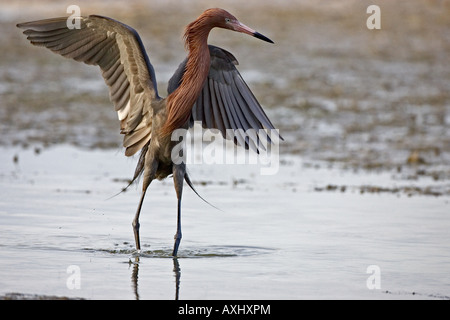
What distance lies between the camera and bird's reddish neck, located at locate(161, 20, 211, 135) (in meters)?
7.56

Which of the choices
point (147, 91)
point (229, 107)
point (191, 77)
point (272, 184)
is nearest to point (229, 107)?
point (229, 107)

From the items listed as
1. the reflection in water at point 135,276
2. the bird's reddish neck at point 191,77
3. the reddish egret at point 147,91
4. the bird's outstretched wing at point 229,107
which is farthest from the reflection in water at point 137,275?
the bird's outstretched wing at point 229,107

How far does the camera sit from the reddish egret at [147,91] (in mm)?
7734

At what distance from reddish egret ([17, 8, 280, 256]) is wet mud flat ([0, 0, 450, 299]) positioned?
84cm

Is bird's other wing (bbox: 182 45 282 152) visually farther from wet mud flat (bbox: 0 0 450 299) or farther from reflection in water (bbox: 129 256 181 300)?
reflection in water (bbox: 129 256 181 300)

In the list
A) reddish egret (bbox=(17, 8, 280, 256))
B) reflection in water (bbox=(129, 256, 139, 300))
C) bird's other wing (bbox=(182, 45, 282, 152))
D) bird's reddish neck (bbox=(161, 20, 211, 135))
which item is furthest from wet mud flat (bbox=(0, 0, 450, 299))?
bird's reddish neck (bbox=(161, 20, 211, 135))

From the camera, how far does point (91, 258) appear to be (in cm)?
726

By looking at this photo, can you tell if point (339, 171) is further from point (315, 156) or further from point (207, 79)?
point (207, 79)

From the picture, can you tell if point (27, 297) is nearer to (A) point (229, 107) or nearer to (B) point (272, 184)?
(A) point (229, 107)

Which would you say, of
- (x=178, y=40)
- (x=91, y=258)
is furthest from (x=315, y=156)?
(x=178, y=40)

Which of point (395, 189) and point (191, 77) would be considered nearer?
point (191, 77)

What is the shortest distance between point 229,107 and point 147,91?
738 mm

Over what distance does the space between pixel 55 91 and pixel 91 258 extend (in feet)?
30.5

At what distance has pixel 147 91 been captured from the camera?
787 cm
